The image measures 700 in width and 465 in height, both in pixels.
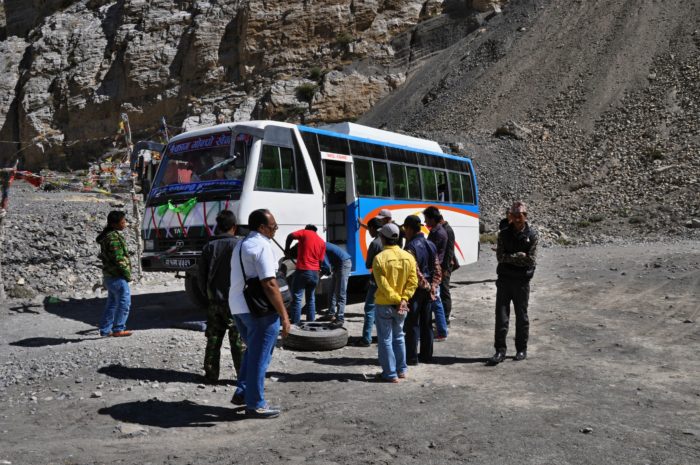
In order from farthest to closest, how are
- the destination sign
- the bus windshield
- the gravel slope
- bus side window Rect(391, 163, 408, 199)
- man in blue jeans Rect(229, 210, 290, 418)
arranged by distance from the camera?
1. the gravel slope
2. bus side window Rect(391, 163, 408, 199)
3. the destination sign
4. the bus windshield
5. man in blue jeans Rect(229, 210, 290, 418)

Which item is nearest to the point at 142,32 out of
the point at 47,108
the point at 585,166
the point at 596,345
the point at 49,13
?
the point at 47,108

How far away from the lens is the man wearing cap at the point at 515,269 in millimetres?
7695

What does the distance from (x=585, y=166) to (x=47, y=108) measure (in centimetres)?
5804

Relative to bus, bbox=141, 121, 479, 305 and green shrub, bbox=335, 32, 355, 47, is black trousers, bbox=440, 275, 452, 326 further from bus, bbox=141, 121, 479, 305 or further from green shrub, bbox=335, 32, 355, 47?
green shrub, bbox=335, 32, 355, 47

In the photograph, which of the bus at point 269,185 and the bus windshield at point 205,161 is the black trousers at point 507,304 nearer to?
the bus at point 269,185

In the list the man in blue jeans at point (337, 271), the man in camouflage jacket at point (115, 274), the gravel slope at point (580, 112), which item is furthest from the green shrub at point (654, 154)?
the man in camouflage jacket at point (115, 274)

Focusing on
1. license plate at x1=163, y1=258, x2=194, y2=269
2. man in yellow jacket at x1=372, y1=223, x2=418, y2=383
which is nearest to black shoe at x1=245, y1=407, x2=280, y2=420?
man in yellow jacket at x1=372, y1=223, x2=418, y2=383

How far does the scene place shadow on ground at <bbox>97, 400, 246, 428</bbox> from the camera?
5.69m

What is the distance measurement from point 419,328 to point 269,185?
415 centimetres

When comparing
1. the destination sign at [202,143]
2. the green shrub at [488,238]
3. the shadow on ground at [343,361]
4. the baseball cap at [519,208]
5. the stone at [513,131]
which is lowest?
the shadow on ground at [343,361]

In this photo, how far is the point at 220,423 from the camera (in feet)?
18.5

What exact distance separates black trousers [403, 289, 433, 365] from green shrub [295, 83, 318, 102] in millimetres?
48779

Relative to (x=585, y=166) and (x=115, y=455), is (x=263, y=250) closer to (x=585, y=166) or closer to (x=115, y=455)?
(x=115, y=455)

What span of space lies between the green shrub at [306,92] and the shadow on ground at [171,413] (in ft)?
166
